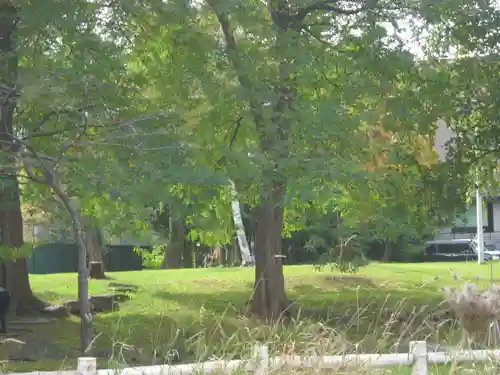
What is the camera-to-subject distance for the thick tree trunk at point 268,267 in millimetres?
17516

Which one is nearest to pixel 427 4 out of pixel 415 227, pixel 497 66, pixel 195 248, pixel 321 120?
pixel 497 66

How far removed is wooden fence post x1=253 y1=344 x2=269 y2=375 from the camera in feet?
19.8

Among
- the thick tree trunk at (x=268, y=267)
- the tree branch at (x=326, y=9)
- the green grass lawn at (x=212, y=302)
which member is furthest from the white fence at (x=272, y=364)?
the tree branch at (x=326, y=9)

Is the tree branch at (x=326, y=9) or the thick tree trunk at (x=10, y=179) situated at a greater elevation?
the tree branch at (x=326, y=9)

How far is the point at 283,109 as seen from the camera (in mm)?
14602

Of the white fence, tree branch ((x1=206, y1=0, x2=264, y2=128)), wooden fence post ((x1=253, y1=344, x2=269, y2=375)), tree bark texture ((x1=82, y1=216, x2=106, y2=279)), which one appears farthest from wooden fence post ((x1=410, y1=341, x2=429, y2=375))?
tree bark texture ((x1=82, y1=216, x2=106, y2=279))

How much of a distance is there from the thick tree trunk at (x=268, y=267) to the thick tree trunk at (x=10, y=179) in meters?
4.68

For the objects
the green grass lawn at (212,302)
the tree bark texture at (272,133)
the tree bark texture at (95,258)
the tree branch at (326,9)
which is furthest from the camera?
the tree bark texture at (95,258)

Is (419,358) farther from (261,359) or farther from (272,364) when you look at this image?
(261,359)

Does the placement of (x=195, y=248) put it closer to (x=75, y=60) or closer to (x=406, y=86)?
(x=406, y=86)

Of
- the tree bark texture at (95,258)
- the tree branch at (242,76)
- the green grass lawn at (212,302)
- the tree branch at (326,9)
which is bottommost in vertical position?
the green grass lawn at (212,302)

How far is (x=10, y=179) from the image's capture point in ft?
38.6

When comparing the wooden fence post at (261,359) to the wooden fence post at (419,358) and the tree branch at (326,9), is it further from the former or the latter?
the tree branch at (326,9)

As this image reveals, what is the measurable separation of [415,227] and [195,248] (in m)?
23.2
